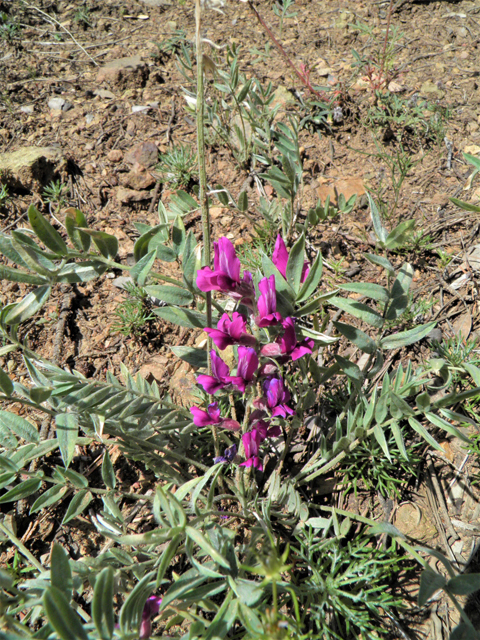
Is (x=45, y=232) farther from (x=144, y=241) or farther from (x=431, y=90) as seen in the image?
(x=431, y=90)

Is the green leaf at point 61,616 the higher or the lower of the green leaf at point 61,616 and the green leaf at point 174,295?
the lower

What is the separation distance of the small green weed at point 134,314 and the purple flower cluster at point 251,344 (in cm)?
116

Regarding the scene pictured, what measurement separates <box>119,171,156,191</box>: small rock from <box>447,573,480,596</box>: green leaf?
112 inches

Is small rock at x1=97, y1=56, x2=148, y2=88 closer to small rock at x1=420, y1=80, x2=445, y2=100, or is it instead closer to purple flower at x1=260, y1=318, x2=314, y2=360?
small rock at x1=420, y1=80, x2=445, y2=100

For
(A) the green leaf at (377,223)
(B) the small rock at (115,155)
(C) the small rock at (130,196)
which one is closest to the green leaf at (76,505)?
(A) the green leaf at (377,223)

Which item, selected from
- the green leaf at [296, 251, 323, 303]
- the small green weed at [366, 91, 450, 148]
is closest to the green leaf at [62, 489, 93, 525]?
the green leaf at [296, 251, 323, 303]

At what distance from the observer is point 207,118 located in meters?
3.40

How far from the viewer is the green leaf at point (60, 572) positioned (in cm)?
109

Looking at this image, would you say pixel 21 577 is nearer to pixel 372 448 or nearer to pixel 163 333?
pixel 163 333

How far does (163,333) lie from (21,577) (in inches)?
52.1

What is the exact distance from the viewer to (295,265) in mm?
1347

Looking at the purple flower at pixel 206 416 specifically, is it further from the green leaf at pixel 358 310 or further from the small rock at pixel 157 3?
the small rock at pixel 157 3

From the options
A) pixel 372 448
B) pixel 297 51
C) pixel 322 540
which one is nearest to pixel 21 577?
pixel 322 540

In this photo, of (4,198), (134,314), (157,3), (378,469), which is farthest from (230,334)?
(157,3)
